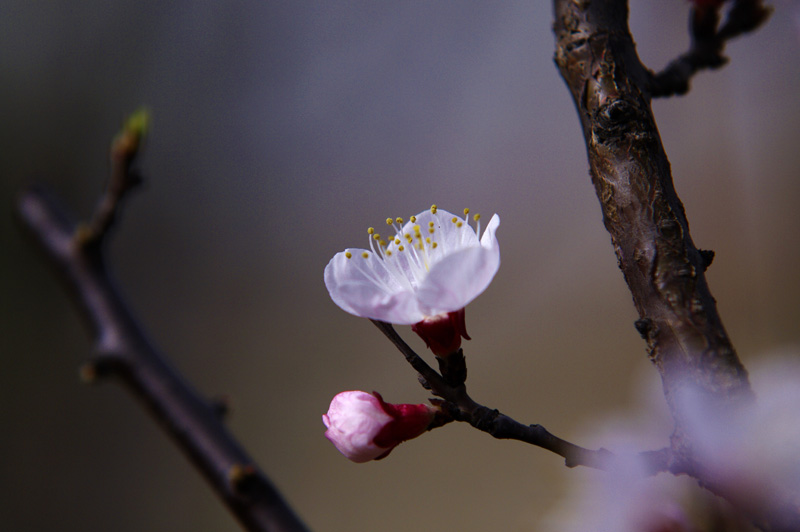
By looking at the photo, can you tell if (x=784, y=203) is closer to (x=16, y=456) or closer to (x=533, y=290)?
(x=533, y=290)

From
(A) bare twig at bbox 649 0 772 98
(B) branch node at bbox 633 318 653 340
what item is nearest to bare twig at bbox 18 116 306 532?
(B) branch node at bbox 633 318 653 340

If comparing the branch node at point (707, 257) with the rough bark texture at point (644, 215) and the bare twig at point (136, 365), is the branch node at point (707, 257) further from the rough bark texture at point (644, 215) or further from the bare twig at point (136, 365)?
the bare twig at point (136, 365)

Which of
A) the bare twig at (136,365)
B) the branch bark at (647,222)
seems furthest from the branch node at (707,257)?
the bare twig at (136,365)

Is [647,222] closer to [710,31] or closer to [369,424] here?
[369,424]

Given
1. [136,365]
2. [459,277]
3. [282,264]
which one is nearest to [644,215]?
[459,277]

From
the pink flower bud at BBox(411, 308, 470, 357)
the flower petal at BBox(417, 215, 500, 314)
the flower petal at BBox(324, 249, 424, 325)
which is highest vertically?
the flower petal at BBox(324, 249, 424, 325)

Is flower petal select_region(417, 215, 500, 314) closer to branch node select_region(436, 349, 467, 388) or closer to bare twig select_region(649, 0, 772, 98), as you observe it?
branch node select_region(436, 349, 467, 388)
